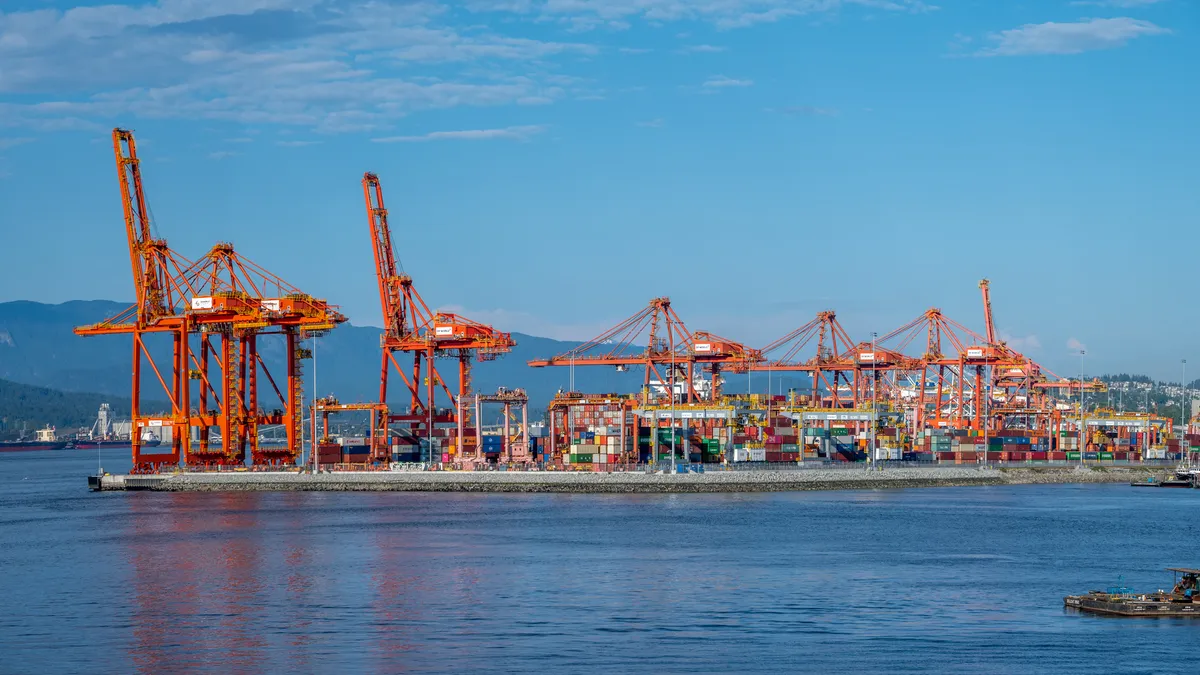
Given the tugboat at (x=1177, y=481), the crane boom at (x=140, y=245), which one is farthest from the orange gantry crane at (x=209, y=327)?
the tugboat at (x=1177, y=481)

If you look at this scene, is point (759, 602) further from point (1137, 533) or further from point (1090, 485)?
point (1090, 485)

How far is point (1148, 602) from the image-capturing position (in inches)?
1452

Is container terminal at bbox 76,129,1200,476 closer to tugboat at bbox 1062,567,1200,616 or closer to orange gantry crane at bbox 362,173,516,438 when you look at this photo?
orange gantry crane at bbox 362,173,516,438

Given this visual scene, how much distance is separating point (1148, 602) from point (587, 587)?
611 inches

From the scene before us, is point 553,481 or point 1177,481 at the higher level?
point 553,481

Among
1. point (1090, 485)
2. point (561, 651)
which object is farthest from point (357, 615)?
point (1090, 485)

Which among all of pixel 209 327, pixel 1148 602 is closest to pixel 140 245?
pixel 209 327

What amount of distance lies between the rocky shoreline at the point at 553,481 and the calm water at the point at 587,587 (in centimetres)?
1152

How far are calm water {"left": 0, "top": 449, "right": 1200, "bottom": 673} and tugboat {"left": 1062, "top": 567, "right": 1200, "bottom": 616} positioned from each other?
75 cm

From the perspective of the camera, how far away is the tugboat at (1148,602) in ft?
120

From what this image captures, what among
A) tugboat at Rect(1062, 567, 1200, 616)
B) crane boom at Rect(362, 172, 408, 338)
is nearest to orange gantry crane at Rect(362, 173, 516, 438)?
crane boom at Rect(362, 172, 408, 338)

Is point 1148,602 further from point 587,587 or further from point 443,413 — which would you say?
point 443,413

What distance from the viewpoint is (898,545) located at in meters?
54.4

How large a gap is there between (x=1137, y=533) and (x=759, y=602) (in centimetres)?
2761
